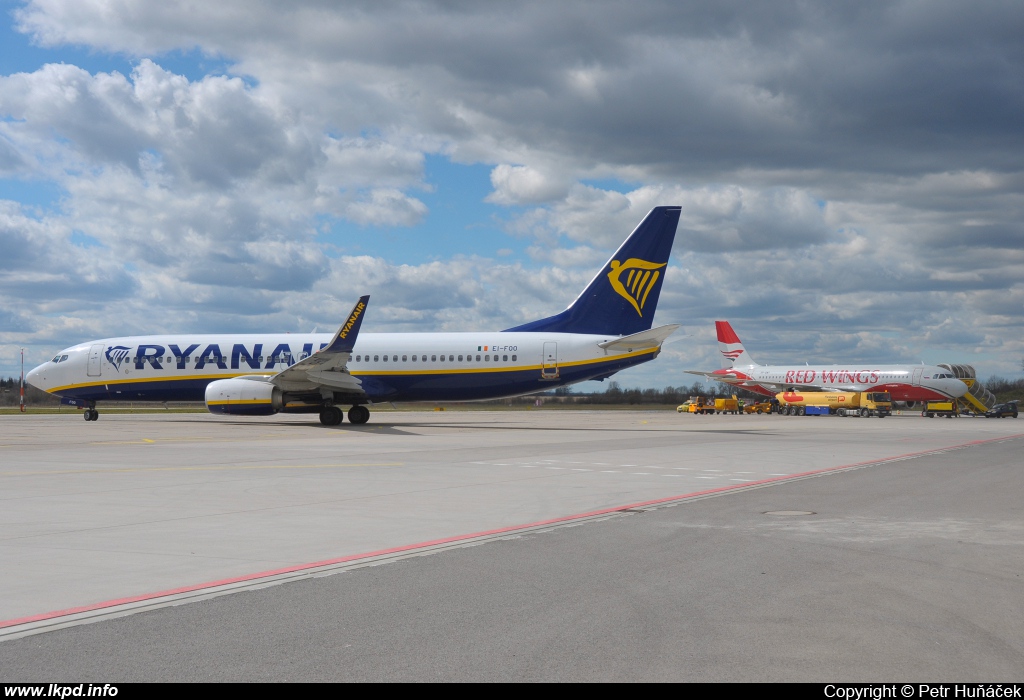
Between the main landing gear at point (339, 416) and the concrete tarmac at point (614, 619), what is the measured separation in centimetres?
2930

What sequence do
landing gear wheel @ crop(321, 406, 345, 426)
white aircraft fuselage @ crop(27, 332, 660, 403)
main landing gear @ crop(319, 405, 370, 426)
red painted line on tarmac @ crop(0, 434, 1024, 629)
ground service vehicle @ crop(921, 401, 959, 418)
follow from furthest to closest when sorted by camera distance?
ground service vehicle @ crop(921, 401, 959, 418) < white aircraft fuselage @ crop(27, 332, 660, 403) < main landing gear @ crop(319, 405, 370, 426) < landing gear wheel @ crop(321, 406, 345, 426) < red painted line on tarmac @ crop(0, 434, 1024, 629)

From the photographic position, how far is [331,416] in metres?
38.6

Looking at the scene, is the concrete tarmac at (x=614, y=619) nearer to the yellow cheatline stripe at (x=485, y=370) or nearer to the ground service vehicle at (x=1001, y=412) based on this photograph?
the yellow cheatline stripe at (x=485, y=370)

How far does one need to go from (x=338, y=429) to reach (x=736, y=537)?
28.3m

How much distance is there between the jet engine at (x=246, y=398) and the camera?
3659 cm

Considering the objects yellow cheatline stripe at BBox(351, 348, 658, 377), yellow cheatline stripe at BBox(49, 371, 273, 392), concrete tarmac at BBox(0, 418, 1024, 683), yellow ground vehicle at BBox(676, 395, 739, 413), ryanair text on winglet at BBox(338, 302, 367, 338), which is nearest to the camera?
concrete tarmac at BBox(0, 418, 1024, 683)

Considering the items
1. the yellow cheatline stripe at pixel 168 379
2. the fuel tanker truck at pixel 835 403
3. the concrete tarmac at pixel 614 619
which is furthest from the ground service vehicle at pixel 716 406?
the concrete tarmac at pixel 614 619

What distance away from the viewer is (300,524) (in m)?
10.9

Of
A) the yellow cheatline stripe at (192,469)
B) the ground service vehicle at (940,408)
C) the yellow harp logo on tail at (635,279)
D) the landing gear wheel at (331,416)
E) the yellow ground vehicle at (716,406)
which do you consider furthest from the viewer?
the yellow ground vehicle at (716,406)

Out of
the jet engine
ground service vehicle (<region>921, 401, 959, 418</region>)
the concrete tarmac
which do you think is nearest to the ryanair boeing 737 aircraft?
the jet engine

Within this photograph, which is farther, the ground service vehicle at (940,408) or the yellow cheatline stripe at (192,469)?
the ground service vehicle at (940,408)

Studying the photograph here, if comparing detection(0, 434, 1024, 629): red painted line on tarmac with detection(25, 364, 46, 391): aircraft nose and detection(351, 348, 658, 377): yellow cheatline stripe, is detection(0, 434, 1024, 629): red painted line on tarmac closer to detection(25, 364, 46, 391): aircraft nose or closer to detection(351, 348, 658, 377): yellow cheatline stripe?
detection(351, 348, 658, 377): yellow cheatline stripe

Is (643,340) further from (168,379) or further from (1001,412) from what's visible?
(1001,412)

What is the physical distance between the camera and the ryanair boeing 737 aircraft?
123 feet
